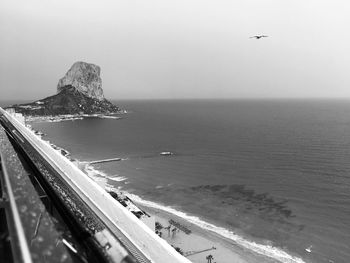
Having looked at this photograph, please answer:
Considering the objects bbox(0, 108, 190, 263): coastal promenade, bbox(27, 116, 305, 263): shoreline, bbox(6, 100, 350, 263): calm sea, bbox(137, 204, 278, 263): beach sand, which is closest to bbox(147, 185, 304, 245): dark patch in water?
bbox(6, 100, 350, 263): calm sea

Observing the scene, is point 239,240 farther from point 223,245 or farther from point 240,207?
point 240,207

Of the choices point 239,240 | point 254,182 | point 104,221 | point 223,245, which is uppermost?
point 104,221

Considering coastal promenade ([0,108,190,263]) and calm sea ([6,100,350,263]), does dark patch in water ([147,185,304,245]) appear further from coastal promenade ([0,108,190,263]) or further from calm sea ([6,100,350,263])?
coastal promenade ([0,108,190,263])

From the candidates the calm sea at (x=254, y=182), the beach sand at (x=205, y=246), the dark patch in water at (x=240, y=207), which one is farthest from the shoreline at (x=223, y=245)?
the dark patch in water at (x=240, y=207)

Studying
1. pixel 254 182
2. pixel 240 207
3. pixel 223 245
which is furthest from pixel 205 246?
pixel 254 182

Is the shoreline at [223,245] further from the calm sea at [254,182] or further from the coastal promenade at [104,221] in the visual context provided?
the coastal promenade at [104,221]

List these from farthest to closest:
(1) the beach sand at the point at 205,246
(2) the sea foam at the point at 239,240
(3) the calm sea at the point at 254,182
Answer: (3) the calm sea at the point at 254,182 < (2) the sea foam at the point at 239,240 < (1) the beach sand at the point at 205,246

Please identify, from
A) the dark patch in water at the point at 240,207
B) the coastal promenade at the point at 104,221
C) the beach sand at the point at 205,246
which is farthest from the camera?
the dark patch in water at the point at 240,207

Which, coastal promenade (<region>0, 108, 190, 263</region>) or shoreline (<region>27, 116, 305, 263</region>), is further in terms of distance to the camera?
shoreline (<region>27, 116, 305, 263</region>)
